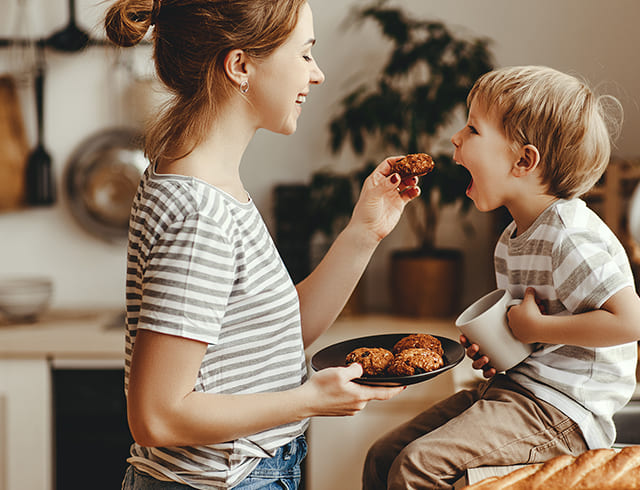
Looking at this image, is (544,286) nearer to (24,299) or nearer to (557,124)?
(557,124)

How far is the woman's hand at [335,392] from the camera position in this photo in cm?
94

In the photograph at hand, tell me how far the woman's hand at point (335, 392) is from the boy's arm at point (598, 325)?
0.91 feet

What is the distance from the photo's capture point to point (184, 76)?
1.00 metres

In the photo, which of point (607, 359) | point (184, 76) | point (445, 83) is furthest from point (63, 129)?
point (607, 359)

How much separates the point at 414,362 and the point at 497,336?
5.5 inches

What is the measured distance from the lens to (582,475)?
905 millimetres

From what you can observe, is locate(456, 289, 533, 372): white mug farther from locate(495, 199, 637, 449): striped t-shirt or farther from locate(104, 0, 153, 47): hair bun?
locate(104, 0, 153, 47): hair bun

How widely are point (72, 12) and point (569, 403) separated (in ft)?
6.94

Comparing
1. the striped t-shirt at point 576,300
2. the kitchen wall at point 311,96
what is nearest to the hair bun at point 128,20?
the striped t-shirt at point 576,300

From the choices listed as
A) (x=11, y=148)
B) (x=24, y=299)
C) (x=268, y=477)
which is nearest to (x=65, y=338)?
(x=24, y=299)

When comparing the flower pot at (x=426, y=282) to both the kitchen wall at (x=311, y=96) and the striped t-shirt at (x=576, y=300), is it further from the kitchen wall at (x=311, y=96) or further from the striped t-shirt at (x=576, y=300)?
the striped t-shirt at (x=576, y=300)

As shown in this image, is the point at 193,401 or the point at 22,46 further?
the point at 22,46

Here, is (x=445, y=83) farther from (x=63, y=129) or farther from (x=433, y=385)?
(x=63, y=129)

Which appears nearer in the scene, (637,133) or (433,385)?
(433,385)
